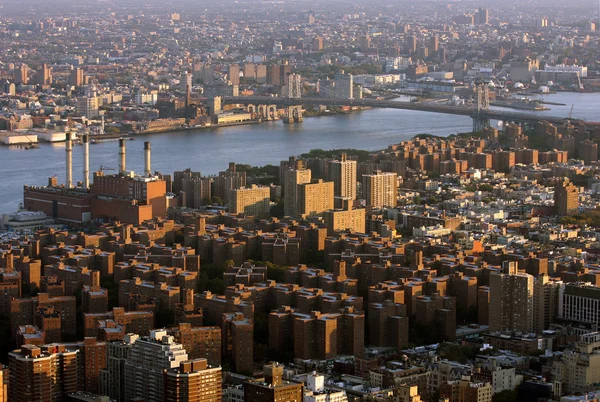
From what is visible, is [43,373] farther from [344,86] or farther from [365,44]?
[365,44]

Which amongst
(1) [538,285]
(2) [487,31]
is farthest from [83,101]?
(2) [487,31]

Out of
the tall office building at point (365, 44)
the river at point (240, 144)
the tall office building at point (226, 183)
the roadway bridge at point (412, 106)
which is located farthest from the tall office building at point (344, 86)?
the tall office building at point (226, 183)

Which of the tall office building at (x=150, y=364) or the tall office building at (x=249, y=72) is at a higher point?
the tall office building at (x=150, y=364)

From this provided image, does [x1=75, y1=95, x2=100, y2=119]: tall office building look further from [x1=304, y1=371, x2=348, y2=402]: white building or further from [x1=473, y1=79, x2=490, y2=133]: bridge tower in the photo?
[x1=304, y1=371, x2=348, y2=402]: white building

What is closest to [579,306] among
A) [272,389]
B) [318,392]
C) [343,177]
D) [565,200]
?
[318,392]

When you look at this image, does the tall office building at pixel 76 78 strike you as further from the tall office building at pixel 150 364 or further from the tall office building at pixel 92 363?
the tall office building at pixel 150 364

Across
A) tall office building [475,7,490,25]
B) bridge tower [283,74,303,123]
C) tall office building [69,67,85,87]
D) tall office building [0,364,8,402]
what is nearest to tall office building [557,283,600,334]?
tall office building [0,364,8,402]
